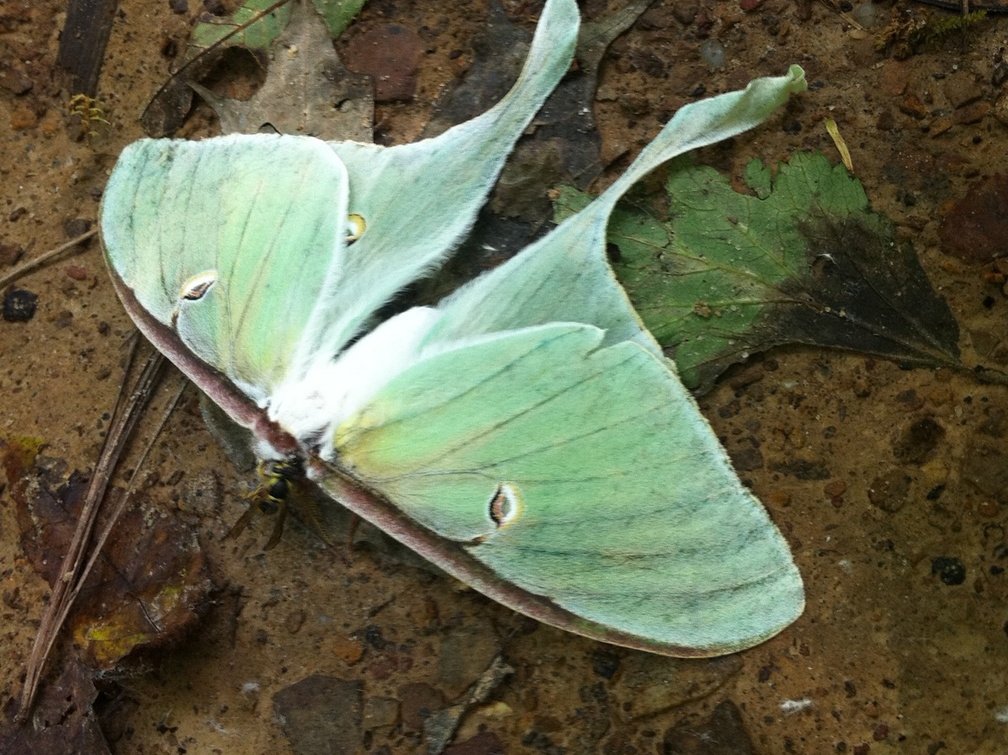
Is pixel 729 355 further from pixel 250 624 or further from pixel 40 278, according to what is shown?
pixel 40 278

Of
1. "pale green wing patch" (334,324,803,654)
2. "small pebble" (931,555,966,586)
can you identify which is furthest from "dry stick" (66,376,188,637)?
"small pebble" (931,555,966,586)

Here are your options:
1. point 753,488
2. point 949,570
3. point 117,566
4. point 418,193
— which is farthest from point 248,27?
point 949,570

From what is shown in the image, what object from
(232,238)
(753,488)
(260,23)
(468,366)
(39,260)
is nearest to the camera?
(468,366)

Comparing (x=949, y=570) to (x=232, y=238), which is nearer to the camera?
(x=232, y=238)

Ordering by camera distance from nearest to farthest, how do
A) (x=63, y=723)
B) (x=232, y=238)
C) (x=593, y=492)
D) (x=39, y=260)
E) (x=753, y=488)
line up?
(x=593, y=492) < (x=232, y=238) < (x=753, y=488) < (x=63, y=723) < (x=39, y=260)

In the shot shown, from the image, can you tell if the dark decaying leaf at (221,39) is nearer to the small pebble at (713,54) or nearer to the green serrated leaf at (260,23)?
the green serrated leaf at (260,23)

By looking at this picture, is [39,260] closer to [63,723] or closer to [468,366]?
[63,723]
